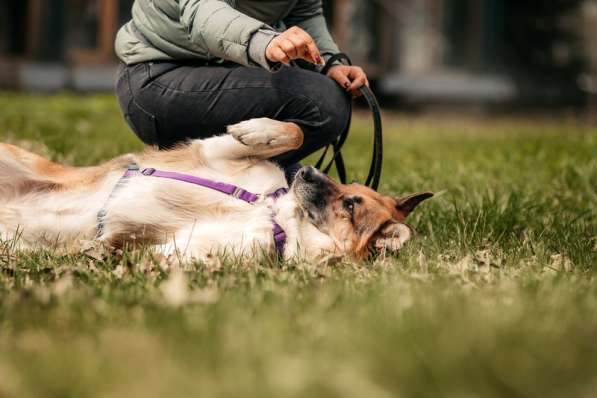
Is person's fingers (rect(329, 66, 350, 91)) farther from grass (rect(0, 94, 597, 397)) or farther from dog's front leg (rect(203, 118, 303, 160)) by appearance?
grass (rect(0, 94, 597, 397))

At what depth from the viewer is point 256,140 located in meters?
3.39

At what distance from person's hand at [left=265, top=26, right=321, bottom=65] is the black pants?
48 centimetres

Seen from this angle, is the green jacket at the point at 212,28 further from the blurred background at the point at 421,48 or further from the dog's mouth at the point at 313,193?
the blurred background at the point at 421,48

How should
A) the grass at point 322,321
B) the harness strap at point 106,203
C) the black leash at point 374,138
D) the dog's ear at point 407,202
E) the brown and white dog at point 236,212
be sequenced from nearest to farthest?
the grass at point 322,321, the brown and white dog at point 236,212, the harness strap at point 106,203, the dog's ear at point 407,202, the black leash at point 374,138

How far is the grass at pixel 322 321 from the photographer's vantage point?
1.67 metres

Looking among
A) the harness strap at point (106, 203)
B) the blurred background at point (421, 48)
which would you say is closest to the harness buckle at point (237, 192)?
the harness strap at point (106, 203)

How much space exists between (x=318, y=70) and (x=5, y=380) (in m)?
2.69

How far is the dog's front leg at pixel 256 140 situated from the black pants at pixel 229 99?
25 cm

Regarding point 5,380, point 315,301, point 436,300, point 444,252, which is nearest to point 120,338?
point 5,380

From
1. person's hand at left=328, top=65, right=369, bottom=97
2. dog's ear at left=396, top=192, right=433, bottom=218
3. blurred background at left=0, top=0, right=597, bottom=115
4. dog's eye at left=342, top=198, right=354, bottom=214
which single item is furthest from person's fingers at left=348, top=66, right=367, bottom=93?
blurred background at left=0, top=0, right=597, bottom=115

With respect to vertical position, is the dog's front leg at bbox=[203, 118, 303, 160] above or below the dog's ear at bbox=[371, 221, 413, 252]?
above

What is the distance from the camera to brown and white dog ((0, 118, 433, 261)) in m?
3.30

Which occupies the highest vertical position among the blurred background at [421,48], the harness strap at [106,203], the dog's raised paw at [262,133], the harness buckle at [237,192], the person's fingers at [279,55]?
the person's fingers at [279,55]

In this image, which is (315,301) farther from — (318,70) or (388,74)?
(388,74)
